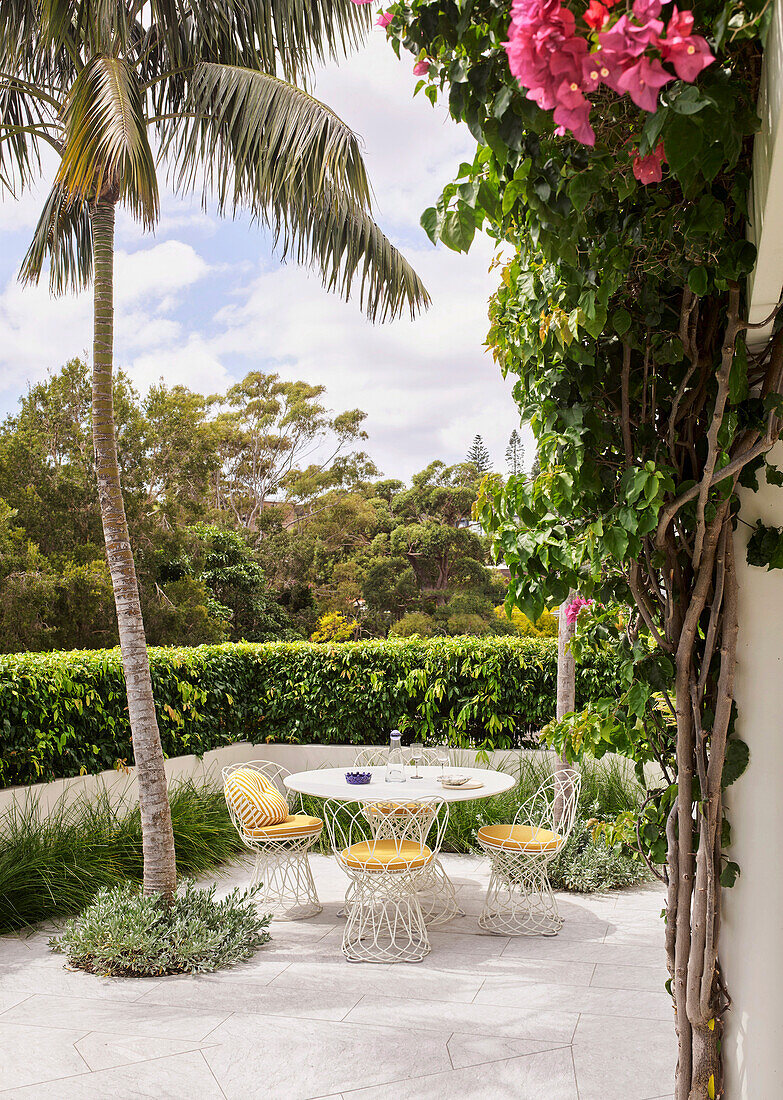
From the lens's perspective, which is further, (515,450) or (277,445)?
(515,450)

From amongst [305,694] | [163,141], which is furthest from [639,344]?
[305,694]

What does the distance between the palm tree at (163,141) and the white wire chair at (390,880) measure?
1.07 meters

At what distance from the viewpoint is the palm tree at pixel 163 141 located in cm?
435

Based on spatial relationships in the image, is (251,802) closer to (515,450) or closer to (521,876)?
(521,876)

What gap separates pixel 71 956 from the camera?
4340 millimetres

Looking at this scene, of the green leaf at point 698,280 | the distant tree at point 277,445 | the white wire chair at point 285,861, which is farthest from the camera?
the distant tree at point 277,445

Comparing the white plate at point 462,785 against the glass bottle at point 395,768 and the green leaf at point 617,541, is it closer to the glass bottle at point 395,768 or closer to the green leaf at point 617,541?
the glass bottle at point 395,768

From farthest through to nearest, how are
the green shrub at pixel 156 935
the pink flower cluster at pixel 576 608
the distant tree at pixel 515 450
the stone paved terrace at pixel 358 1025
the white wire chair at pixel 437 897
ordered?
the distant tree at pixel 515 450, the white wire chair at pixel 437 897, the green shrub at pixel 156 935, the stone paved terrace at pixel 358 1025, the pink flower cluster at pixel 576 608

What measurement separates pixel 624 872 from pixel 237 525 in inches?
661

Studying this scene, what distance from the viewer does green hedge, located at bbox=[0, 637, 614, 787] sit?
5.92 metres

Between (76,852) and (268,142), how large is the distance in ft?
14.9

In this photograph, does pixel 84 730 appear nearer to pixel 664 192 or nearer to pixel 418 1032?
pixel 418 1032

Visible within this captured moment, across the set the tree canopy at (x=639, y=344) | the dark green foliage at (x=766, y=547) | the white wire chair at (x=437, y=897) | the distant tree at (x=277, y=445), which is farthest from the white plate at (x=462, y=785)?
Answer: the distant tree at (x=277, y=445)

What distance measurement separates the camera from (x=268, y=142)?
4.81m
